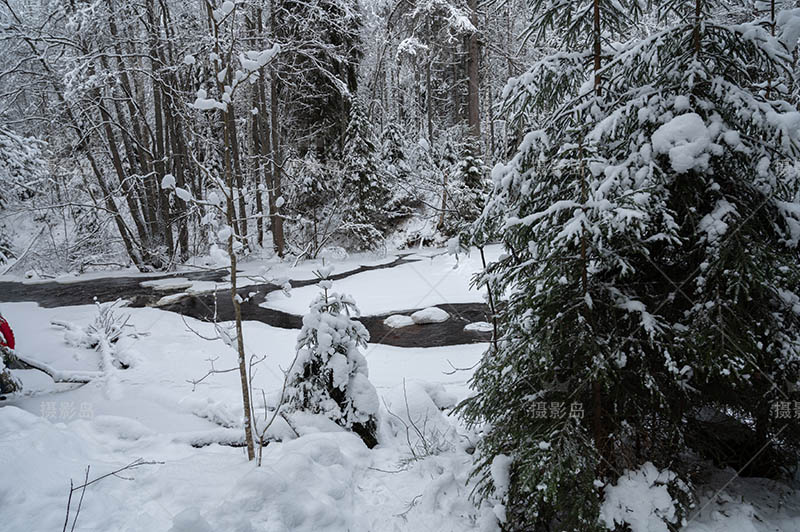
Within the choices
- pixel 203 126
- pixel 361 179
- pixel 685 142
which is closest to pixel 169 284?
pixel 203 126

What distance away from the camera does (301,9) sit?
14180 millimetres

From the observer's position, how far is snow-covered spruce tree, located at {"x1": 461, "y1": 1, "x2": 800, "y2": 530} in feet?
6.08

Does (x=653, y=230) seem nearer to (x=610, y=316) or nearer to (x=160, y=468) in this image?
(x=610, y=316)

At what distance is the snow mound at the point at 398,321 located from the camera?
7781 millimetres

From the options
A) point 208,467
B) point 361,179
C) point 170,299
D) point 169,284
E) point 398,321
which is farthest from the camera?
point 361,179

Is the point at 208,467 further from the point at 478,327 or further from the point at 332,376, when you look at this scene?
the point at 478,327

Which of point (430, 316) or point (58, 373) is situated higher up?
point (58, 373)

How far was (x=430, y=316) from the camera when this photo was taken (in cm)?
798

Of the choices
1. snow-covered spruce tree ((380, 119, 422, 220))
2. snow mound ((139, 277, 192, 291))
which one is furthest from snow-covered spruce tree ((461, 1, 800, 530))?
snow-covered spruce tree ((380, 119, 422, 220))

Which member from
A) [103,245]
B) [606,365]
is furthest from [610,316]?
[103,245]

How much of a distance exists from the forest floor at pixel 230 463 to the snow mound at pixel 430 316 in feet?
5.94

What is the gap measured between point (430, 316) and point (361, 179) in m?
9.31

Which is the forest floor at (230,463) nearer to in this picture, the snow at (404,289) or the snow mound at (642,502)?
the snow mound at (642,502)

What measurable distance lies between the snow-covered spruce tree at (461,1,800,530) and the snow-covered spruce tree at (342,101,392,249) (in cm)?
1343
